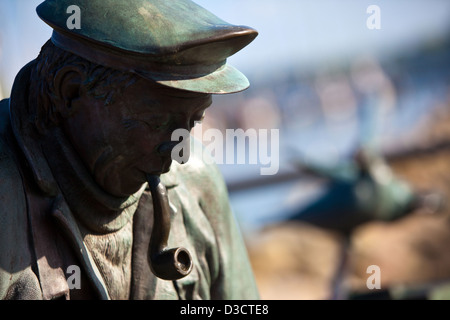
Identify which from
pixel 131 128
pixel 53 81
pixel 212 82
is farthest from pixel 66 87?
pixel 212 82

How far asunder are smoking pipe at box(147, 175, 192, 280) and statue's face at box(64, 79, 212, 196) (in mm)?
54

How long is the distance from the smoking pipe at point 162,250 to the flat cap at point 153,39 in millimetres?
253

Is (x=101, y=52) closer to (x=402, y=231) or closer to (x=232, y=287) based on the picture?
(x=232, y=287)

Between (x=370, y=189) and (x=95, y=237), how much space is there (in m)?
3.62

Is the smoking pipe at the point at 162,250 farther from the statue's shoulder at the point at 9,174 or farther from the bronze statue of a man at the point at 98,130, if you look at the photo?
the statue's shoulder at the point at 9,174

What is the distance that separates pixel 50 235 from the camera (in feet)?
5.60

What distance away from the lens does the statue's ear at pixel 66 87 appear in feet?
5.45

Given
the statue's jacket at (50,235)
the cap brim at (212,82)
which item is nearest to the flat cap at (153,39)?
the cap brim at (212,82)

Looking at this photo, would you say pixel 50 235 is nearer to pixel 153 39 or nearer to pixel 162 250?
pixel 162 250

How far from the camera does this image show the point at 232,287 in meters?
2.08

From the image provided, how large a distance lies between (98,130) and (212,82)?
0.85ft

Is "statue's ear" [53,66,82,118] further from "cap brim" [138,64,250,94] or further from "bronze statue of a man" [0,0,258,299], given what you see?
"cap brim" [138,64,250,94]

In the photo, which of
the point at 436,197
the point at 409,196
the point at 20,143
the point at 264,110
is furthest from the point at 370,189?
the point at 264,110

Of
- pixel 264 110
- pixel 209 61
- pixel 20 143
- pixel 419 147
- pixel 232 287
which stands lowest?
pixel 232 287
